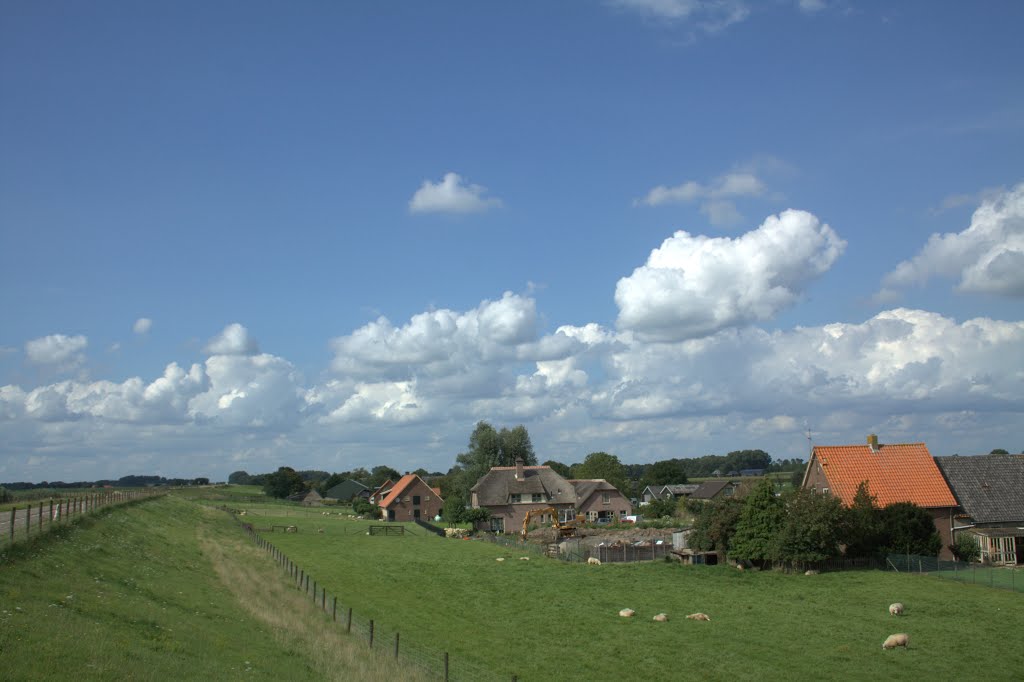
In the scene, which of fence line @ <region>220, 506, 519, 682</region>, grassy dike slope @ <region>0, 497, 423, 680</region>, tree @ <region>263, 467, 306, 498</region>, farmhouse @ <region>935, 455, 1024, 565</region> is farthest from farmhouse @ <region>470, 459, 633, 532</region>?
tree @ <region>263, 467, 306, 498</region>

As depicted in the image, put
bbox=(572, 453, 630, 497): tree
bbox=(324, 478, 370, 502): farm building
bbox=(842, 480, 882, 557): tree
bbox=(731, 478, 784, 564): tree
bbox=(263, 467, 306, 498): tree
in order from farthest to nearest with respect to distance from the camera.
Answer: bbox=(263, 467, 306, 498): tree, bbox=(324, 478, 370, 502): farm building, bbox=(572, 453, 630, 497): tree, bbox=(842, 480, 882, 557): tree, bbox=(731, 478, 784, 564): tree

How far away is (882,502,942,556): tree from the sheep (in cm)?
2027

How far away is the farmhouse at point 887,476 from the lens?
48.7 metres

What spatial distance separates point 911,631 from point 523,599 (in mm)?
16183

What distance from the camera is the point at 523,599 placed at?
37.4m

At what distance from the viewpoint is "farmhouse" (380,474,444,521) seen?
104000mm

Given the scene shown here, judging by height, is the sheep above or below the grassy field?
above

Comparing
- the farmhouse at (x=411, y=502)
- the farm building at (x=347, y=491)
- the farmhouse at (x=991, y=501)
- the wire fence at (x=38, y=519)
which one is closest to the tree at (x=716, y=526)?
the farmhouse at (x=991, y=501)

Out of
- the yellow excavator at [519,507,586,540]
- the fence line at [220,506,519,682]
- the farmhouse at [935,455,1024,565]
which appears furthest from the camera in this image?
the yellow excavator at [519,507,586,540]

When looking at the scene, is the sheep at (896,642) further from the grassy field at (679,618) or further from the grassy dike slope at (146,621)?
the grassy dike slope at (146,621)

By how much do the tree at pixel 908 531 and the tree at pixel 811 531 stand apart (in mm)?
3760

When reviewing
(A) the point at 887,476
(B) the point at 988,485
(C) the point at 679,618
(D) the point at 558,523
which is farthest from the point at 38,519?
(D) the point at 558,523

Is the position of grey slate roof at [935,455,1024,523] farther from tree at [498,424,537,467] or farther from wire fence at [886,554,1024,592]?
tree at [498,424,537,467]

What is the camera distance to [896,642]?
2697 cm
